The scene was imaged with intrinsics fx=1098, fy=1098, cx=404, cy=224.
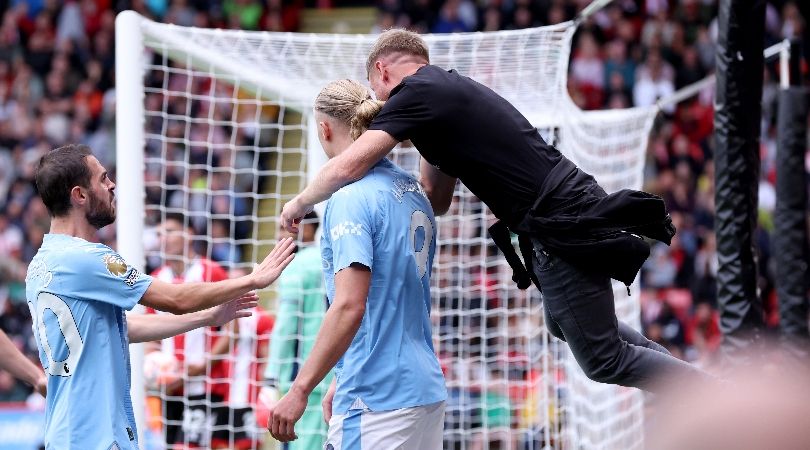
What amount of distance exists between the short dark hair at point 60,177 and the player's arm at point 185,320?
592mm

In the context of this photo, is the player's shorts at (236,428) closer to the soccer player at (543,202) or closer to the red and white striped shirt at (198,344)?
the red and white striped shirt at (198,344)

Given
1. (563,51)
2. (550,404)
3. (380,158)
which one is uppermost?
(563,51)

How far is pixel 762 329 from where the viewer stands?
17.5 ft

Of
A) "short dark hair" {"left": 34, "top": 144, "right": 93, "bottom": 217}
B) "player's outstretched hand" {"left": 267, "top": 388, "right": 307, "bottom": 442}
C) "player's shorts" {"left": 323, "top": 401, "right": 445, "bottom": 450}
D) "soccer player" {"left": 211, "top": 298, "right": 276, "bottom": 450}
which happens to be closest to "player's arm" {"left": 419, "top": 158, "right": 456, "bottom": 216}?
"player's shorts" {"left": 323, "top": 401, "right": 445, "bottom": 450}

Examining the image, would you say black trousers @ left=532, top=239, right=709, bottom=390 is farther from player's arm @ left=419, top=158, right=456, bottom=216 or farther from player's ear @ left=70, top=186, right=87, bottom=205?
player's ear @ left=70, top=186, right=87, bottom=205

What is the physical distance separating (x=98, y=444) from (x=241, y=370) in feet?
13.1

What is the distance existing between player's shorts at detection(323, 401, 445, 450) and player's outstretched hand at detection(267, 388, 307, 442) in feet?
0.60

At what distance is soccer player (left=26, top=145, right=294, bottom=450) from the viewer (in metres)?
3.75

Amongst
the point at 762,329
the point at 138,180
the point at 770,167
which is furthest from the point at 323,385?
the point at 770,167

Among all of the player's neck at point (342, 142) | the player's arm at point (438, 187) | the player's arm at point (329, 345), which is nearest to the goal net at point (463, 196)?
the player's arm at point (438, 187)

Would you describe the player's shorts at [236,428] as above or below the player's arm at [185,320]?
below

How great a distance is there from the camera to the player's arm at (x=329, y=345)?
3.58m

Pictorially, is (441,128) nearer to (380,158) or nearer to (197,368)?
(380,158)

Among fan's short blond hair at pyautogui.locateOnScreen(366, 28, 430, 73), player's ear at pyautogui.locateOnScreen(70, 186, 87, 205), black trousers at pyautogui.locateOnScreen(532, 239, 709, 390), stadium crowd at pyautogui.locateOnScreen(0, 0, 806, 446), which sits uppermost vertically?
stadium crowd at pyautogui.locateOnScreen(0, 0, 806, 446)
